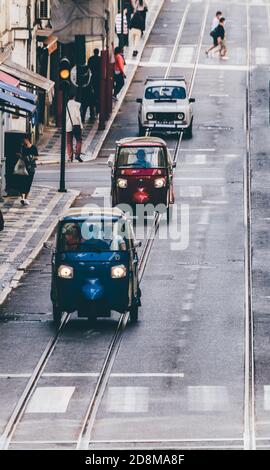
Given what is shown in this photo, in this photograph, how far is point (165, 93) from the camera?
5897cm

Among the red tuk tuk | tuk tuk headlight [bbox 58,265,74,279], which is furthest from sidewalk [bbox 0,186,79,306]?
tuk tuk headlight [bbox 58,265,74,279]

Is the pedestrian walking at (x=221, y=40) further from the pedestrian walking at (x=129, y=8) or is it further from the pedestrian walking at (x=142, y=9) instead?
the pedestrian walking at (x=129, y=8)

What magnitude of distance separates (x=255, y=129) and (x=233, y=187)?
36.6ft

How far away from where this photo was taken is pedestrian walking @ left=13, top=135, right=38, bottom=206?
46.1m

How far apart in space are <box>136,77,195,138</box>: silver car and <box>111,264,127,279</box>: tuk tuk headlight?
26477 mm

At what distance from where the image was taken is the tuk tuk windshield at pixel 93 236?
31.7m

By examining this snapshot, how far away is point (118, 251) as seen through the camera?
31.6m

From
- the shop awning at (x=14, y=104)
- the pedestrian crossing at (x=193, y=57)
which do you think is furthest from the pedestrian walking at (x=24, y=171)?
the pedestrian crossing at (x=193, y=57)

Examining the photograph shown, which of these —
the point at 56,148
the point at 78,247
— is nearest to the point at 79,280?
the point at 78,247

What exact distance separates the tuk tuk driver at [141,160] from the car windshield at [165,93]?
13.7 m

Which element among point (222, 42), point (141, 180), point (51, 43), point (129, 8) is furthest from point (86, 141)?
point (129, 8)

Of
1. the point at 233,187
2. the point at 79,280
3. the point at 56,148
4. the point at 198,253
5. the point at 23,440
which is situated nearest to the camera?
the point at 23,440

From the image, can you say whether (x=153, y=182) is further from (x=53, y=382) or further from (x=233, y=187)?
(x=53, y=382)
